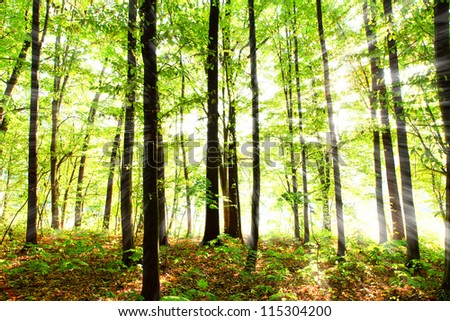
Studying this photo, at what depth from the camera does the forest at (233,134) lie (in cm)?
509

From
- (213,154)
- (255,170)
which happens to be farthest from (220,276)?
(213,154)

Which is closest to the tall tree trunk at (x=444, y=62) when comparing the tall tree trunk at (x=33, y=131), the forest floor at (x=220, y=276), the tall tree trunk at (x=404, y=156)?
the forest floor at (x=220, y=276)

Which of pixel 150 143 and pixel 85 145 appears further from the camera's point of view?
pixel 85 145

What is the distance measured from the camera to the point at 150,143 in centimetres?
487

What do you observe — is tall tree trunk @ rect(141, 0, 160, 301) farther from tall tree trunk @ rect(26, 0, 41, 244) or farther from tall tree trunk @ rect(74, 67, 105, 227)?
tall tree trunk @ rect(74, 67, 105, 227)

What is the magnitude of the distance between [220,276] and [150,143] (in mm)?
4594

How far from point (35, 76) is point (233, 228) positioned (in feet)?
30.7

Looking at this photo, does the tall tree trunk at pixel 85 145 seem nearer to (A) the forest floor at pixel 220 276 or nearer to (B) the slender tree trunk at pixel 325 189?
(A) the forest floor at pixel 220 276

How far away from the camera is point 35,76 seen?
26.2 feet

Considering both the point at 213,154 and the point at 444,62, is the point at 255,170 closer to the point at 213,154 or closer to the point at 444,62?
the point at 213,154

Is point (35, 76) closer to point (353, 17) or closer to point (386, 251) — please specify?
point (353, 17)

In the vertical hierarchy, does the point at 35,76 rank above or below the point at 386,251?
above

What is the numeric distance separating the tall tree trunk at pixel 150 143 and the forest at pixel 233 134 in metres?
0.03

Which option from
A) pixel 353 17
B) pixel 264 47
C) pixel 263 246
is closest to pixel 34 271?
pixel 263 246
